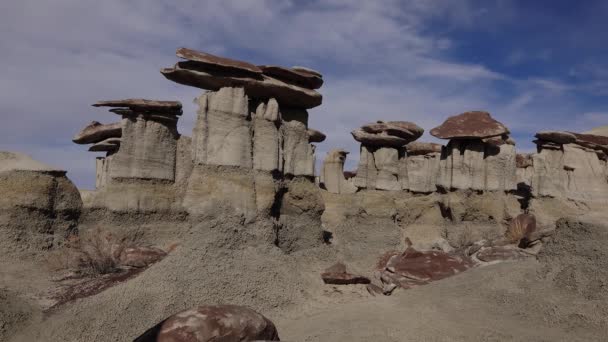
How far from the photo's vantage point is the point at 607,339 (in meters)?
4.98

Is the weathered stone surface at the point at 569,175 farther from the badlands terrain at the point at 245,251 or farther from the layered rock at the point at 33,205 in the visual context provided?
the layered rock at the point at 33,205

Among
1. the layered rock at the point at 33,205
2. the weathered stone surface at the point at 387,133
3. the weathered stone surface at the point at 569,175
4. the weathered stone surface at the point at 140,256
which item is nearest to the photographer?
the layered rock at the point at 33,205

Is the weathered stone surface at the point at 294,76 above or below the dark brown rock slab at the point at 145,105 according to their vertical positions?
above

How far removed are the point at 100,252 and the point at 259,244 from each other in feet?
8.82

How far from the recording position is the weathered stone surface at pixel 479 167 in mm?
13781

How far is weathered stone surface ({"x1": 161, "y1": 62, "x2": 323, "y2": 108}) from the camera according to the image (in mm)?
8531

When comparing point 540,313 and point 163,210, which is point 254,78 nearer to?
point 163,210

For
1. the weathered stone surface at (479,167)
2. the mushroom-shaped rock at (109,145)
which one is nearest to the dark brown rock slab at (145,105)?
the mushroom-shaped rock at (109,145)

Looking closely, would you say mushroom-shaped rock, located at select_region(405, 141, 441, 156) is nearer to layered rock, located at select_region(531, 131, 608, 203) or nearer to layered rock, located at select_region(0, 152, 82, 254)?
layered rock, located at select_region(531, 131, 608, 203)

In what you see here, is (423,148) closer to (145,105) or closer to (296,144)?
(296,144)

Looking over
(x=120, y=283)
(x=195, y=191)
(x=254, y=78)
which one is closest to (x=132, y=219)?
(x=195, y=191)

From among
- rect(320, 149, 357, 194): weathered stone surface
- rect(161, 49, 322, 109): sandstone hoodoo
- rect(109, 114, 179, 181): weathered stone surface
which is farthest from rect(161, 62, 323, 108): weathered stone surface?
rect(320, 149, 357, 194): weathered stone surface

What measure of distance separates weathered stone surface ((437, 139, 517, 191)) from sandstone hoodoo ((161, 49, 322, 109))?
5815mm

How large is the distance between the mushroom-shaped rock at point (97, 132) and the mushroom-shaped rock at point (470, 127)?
28.8 feet
